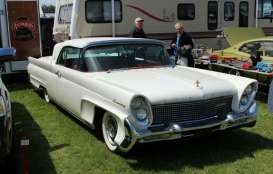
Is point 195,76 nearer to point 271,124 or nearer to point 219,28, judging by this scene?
point 271,124

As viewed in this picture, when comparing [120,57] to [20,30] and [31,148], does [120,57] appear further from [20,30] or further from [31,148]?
[20,30]

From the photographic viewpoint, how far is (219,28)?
47.1ft

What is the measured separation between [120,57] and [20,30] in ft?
17.6

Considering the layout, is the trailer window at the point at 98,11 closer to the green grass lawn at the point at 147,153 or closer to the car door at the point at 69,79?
the car door at the point at 69,79

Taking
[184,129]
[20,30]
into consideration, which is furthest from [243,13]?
[184,129]

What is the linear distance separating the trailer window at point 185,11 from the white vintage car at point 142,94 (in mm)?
6780

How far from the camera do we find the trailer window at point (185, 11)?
13461 millimetres

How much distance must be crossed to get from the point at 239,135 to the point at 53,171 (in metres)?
2.83

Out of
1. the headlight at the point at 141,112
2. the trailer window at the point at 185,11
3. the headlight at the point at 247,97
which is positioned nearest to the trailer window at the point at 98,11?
the trailer window at the point at 185,11

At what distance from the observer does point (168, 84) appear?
5.46m

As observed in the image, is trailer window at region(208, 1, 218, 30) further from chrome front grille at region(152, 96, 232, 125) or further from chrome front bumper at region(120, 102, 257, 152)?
chrome front grille at region(152, 96, 232, 125)

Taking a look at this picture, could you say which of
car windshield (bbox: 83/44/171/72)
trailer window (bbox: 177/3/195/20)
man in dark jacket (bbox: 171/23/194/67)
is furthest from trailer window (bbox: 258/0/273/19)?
car windshield (bbox: 83/44/171/72)

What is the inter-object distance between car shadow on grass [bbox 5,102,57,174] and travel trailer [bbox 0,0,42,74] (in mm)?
3144

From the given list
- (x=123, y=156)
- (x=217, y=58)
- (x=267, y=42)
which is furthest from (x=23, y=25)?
(x=123, y=156)
